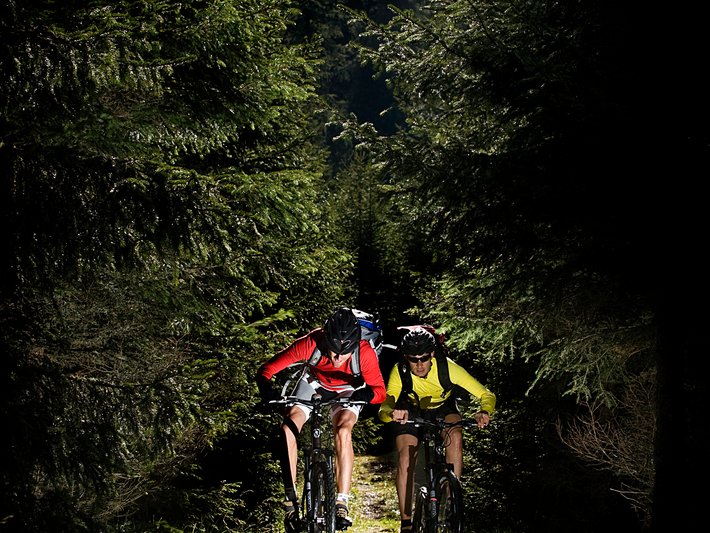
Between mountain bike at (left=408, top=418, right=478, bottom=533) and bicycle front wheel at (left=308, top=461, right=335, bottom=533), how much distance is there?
752 mm

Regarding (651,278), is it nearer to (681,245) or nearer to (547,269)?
(681,245)

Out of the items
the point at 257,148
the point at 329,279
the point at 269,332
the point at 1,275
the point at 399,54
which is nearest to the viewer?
the point at 1,275

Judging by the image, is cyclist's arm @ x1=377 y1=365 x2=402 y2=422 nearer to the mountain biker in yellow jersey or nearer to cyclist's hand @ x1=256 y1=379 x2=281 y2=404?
the mountain biker in yellow jersey

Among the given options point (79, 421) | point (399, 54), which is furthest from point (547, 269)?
point (79, 421)

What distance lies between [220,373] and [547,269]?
5.79 metres

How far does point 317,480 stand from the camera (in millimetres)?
5906

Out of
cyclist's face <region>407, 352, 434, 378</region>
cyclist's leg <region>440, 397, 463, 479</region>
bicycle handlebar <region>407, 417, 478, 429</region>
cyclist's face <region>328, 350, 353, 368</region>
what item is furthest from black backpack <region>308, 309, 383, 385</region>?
cyclist's leg <region>440, 397, 463, 479</region>

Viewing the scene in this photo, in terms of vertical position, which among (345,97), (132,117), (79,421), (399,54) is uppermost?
(345,97)

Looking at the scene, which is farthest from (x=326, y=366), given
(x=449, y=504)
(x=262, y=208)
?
(x=262, y=208)

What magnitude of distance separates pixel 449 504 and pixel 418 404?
1.04 meters

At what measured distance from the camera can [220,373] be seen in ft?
34.7

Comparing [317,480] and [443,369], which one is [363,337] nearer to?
[443,369]

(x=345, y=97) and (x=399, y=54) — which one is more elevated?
(x=345, y=97)

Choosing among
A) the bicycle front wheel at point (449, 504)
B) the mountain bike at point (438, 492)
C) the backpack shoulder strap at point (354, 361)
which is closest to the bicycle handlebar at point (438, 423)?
the mountain bike at point (438, 492)
